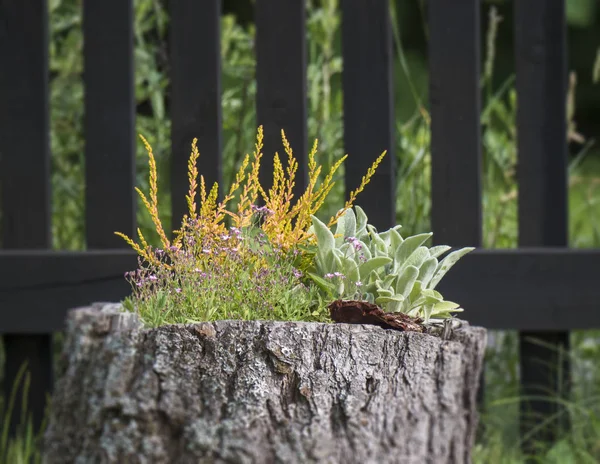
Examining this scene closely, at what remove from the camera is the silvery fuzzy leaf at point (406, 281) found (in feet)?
5.07

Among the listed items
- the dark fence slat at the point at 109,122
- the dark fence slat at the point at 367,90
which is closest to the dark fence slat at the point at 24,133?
the dark fence slat at the point at 109,122

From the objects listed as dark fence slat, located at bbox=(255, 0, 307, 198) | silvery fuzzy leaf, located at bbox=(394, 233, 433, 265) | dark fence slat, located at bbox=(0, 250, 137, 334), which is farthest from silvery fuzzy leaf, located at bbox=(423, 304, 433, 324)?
dark fence slat, located at bbox=(0, 250, 137, 334)

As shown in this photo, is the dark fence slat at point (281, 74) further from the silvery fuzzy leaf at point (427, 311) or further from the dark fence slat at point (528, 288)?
the silvery fuzzy leaf at point (427, 311)

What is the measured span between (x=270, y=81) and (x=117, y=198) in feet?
2.03

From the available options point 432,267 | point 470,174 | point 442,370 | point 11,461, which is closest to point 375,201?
point 470,174

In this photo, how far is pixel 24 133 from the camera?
2.53m

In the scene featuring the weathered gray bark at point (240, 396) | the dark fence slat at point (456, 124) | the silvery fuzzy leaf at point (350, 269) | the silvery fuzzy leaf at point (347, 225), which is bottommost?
the weathered gray bark at point (240, 396)

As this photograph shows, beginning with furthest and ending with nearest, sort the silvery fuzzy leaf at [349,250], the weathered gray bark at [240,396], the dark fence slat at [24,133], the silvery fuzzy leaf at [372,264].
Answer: the dark fence slat at [24,133] < the silvery fuzzy leaf at [349,250] < the silvery fuzzy leaf at [372,264] < the weathered gray bark at [240,396]

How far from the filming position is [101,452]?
1.33 metres

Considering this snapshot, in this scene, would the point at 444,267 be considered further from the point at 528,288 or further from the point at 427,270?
the point at 528,288

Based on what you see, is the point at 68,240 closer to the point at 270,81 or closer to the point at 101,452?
the point at 270,81

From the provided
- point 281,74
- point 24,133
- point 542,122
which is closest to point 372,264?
point 281,74

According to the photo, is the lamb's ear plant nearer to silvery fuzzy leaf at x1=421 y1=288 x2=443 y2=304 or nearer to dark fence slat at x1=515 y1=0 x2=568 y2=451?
silvery fuzzy leaf at x1=421 y1=288 x2=443 y2=304

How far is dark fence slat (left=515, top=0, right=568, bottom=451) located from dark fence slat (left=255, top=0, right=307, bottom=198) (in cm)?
71
